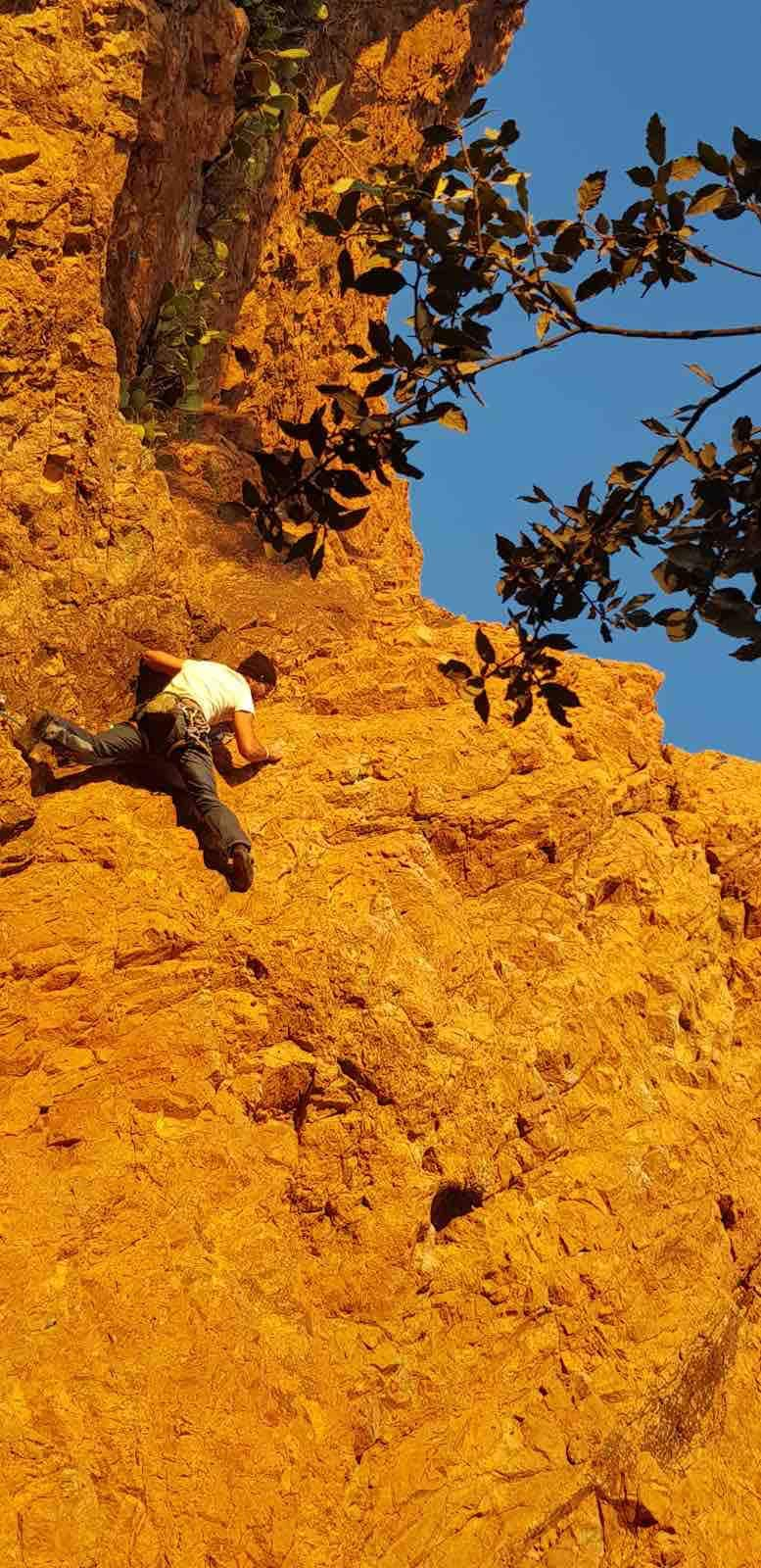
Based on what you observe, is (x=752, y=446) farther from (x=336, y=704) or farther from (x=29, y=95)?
(x=29, y=95)

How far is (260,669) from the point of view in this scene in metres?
9.58

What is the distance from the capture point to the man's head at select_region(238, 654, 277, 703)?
9.52m

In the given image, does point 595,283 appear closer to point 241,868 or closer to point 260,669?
point 241,868

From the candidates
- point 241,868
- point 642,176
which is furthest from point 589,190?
point 241,868

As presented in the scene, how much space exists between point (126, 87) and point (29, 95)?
0.68 meters

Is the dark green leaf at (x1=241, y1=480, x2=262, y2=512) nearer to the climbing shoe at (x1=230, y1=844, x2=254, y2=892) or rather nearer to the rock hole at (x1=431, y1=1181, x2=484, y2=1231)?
the climbing shoe at (x1=230, y1=844, x2=254, y2=892)

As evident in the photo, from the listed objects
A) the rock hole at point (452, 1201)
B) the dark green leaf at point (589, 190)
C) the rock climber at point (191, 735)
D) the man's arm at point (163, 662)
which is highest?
the dark green leaf at point (589, 190)

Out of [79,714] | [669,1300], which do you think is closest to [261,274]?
[79,714]

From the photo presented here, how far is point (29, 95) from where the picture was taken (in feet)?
28.5

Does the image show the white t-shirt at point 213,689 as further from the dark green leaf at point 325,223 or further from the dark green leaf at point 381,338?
the dark green leaf at point 325,223

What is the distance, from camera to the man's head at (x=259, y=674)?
9.52 meters

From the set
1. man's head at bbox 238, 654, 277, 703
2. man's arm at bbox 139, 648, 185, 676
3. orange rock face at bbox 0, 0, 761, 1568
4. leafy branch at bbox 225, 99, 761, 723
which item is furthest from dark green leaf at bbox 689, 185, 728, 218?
man's head at bbox 238, 654, 277, 703

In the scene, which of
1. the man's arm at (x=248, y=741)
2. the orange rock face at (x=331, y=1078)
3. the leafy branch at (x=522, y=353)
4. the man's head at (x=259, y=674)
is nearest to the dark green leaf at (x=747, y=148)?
the leafy branch at (x=522, y=353)

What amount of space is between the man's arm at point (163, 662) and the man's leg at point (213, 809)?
62cm
